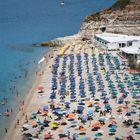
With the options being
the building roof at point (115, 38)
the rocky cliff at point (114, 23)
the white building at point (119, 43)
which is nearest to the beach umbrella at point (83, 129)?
the white building at point (119, 43)

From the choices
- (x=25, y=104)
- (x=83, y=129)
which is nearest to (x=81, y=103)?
(x=25, y=104)

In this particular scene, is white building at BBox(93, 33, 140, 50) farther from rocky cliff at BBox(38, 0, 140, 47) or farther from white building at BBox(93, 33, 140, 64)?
rocky cliff at BBox(38, 0, 140, 47)

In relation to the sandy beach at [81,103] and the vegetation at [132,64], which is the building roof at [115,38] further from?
the vegetation at [132,64]

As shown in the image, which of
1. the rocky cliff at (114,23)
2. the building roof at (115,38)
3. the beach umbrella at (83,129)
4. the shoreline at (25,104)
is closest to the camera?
the beach umbrella at (83,129)

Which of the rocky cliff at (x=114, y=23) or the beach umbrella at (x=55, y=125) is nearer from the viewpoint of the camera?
the beach umbrella at (x=55, y=125)

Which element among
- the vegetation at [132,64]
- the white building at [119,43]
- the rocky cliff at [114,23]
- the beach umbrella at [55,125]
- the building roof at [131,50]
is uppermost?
the rocky cliff at [114,23]

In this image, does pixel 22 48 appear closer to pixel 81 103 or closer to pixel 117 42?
pixel 117 42

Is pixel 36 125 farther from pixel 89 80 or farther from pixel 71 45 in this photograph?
pixel 71 45

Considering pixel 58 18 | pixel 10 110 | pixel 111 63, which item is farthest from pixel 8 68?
pixel 58 18
